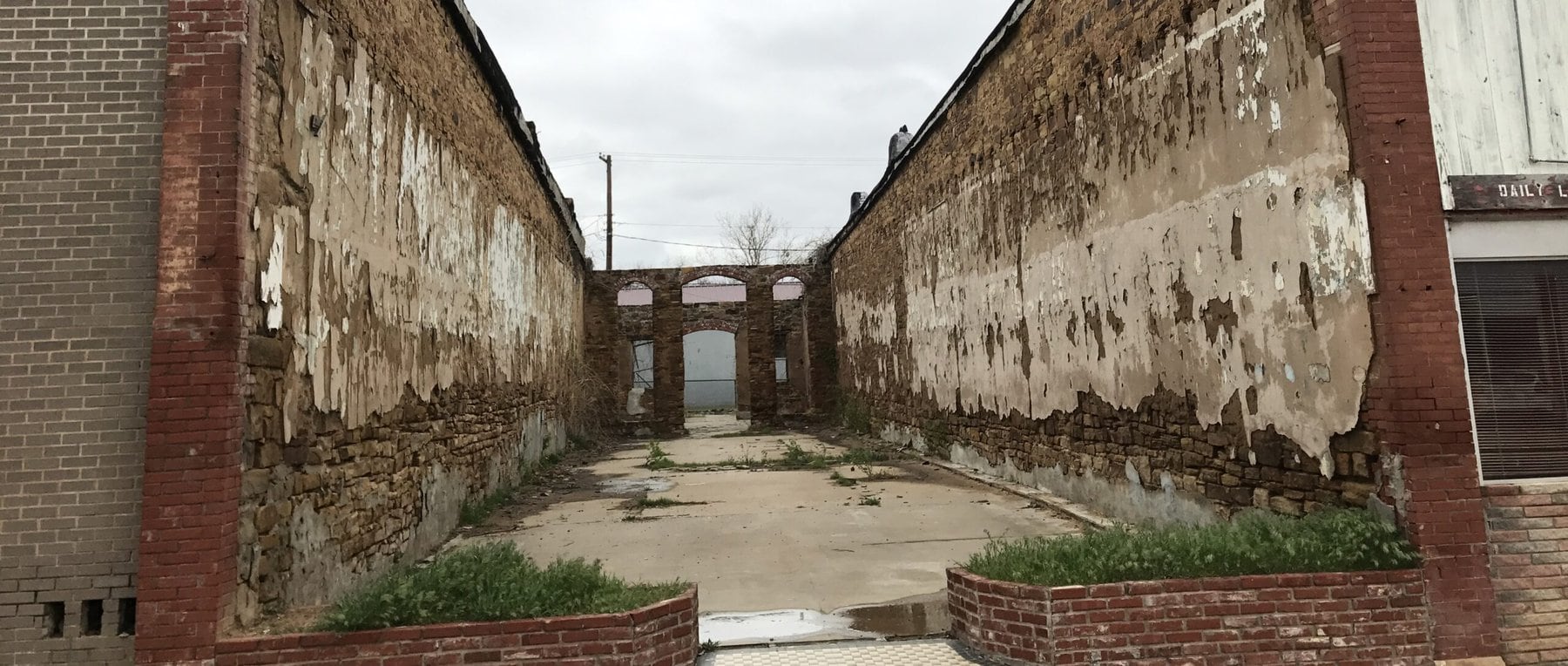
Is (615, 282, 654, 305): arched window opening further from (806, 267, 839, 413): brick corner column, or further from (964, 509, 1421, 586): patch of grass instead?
(964, 509, 1421, 586): patch of grass

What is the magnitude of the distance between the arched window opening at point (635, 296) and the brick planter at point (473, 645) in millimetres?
18723

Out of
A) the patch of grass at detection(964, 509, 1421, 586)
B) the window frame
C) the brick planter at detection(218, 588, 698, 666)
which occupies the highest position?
the window frame

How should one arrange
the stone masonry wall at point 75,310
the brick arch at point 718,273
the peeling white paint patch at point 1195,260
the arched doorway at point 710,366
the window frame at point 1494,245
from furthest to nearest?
the arched doorway at point 710,366, the brick arch at point 718,273, the peeling white paint patch at point 1195,260, the window frame at point 1494,245, the stone masonry wall at point 75,310

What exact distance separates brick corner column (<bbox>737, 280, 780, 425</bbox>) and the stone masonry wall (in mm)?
18284

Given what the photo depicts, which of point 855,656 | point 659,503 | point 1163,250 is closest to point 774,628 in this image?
point 855,656

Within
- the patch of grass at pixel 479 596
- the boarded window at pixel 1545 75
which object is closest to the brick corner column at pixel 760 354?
the patch of grass at pixel 479 596

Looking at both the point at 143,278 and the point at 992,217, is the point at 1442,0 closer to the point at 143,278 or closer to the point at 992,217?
the point at 992,217

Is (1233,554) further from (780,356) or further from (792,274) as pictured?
(780,356)

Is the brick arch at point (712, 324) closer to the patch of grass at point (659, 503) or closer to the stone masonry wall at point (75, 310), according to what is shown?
the patch of grass at point (659, 503)

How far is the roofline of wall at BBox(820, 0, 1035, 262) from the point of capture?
9.31 meters

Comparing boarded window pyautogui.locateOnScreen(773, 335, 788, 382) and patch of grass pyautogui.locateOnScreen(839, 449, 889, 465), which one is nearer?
patch of grass pyautogui.locateOnScreen(839, 449, 889, 465)

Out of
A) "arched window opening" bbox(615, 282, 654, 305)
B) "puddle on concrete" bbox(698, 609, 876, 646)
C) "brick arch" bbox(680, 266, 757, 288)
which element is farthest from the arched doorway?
"puddle on concrete" bbox(698, 609, 876, 646)

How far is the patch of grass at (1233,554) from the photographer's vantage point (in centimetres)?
407

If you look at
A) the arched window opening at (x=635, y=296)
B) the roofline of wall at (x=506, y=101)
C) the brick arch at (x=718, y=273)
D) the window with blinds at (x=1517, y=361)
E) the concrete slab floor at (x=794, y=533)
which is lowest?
the concrete slab floor at (x=794, y=533)
